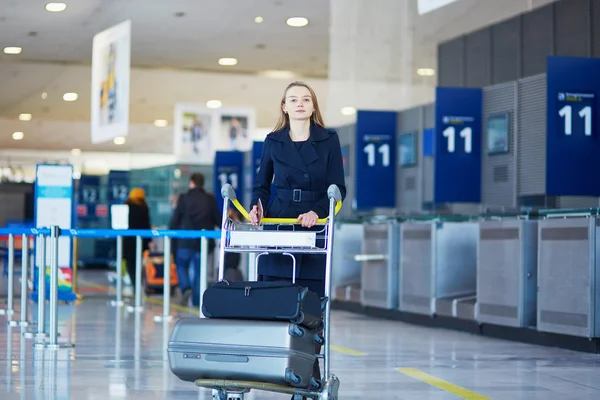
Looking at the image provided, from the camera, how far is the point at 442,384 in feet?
21.1

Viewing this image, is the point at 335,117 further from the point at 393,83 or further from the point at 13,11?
the point at 13,11

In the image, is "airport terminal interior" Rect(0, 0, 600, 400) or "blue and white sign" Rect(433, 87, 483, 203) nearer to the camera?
"airport terminal interior" Rect(0, 0, 600, 400)

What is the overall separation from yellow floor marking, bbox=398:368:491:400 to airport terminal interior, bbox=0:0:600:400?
0.03 meters

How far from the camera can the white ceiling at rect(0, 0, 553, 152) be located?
17.8m

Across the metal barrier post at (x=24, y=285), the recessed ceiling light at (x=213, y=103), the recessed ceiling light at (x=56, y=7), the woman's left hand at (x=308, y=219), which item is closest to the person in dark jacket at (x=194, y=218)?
the metal barrier post at (x=24, y=285)

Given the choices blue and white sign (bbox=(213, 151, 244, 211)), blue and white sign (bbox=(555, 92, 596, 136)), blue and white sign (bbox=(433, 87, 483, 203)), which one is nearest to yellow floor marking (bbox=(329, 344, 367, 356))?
blue and white sign (bbox=(555, 92, 596, 136))

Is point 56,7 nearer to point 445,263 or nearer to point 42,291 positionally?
point 445,263

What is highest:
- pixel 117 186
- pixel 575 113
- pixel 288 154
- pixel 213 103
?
pixel 213 103

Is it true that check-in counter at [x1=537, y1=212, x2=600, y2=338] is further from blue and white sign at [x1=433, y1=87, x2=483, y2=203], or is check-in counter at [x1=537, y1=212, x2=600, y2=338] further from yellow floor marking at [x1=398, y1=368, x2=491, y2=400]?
blue and white sign at [x1=433, y1=87, x2=483, y2=203]

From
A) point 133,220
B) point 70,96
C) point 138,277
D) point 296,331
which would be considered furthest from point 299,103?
point 70,96

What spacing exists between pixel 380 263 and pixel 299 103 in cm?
796

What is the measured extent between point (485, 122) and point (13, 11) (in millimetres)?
9779

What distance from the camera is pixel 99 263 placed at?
30.8 m

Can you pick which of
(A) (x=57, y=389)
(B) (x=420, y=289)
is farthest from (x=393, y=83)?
(A) (x=57, y=389)
